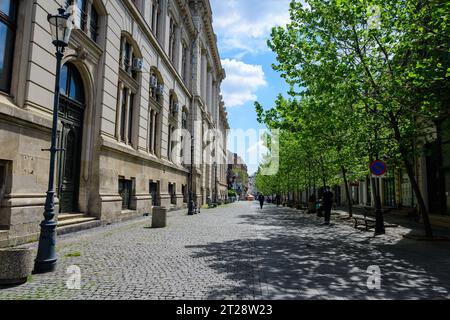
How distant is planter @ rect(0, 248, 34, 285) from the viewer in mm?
5695

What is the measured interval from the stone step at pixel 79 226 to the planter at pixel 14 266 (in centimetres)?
615

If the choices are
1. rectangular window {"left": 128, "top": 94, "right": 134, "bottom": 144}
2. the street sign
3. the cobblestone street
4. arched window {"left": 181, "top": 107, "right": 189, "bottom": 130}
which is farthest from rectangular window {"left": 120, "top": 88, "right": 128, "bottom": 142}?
arched window {"left": 181, "top": 107, "right": 189, "bottom": 130}

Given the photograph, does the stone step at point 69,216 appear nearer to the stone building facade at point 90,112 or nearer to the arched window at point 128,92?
the stone building facade at point 90,112

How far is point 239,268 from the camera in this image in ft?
24.4

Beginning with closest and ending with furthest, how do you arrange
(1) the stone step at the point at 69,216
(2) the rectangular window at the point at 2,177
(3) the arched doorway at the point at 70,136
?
(2) the rectangular window at the point at 2,177 < (1) the stone step at the point at 69,216 < (3) the arched doorway at the point at 70,136

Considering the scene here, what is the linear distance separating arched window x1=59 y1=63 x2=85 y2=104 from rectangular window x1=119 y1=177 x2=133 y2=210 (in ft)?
16.4

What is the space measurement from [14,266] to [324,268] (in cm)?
601

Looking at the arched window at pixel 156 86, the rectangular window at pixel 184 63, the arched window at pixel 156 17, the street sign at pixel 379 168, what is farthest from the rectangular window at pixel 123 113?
the rectangular window at pixel 184 63

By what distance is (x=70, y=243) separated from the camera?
10.2m

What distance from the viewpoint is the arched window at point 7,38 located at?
10094mm
